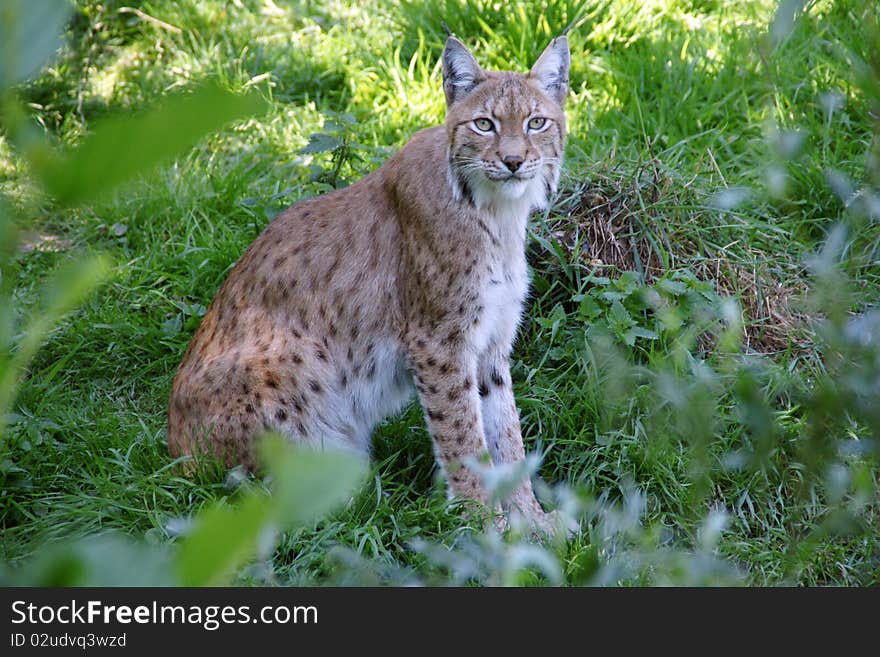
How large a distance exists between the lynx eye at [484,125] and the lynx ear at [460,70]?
0.69ft

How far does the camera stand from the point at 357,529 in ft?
12.1

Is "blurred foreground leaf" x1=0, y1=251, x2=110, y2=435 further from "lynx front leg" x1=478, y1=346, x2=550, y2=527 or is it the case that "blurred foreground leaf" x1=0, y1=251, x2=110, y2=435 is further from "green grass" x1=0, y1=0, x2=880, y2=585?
"lynx front leg" x1=478, y1=346, x2=550, y2=527

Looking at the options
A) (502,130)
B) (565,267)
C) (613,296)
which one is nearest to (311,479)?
(502,130)

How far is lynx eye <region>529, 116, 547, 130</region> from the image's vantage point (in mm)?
4014

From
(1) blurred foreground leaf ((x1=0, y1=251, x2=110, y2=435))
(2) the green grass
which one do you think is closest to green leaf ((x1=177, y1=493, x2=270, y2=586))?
(1) blurred foreground leaf ((x1=0, y1=251, x2=110, y2=435))

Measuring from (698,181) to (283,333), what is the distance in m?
2.34

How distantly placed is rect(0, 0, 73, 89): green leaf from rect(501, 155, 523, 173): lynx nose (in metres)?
3.32

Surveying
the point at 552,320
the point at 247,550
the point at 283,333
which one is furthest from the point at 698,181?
the point at 247,550

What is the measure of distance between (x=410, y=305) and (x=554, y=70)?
3.68 ft

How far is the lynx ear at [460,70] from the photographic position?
13.6 feet

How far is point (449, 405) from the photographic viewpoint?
158 inches

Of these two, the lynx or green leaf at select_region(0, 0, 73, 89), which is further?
the lynx

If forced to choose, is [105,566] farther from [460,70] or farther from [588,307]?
[588,307]

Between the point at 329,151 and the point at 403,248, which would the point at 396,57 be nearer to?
the point at 329,151
